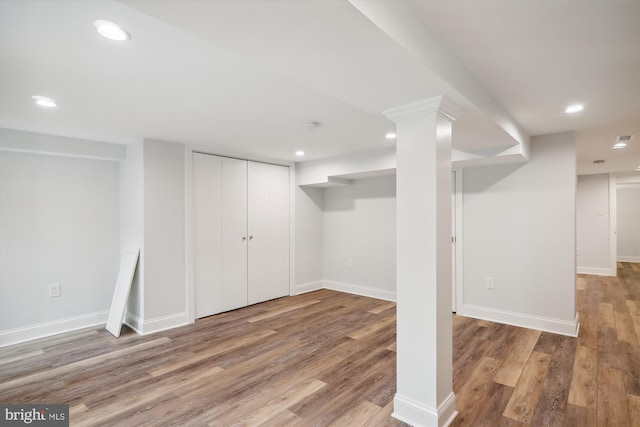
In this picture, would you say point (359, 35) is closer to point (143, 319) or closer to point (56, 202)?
point (143, 319)

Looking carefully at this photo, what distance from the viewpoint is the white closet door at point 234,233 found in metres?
4.35

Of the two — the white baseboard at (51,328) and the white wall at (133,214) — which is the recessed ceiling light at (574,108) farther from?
the white baseboard at (51,328)

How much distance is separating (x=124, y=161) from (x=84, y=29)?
9.26ft

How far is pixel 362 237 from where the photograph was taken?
524cm

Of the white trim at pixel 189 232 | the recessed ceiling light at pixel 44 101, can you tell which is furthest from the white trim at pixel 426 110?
the white trim at pixel 189 232

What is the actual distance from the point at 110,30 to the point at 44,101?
1470 millimetres

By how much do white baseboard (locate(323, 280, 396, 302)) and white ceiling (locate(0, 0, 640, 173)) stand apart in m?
2.67

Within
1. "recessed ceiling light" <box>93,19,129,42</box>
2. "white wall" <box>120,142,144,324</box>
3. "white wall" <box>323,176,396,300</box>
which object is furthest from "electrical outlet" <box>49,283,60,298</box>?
"white wall" <box>323,176,396,300</box>

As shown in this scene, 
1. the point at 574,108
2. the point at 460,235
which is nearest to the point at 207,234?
the point at 460,235

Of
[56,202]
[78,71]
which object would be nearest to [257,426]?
[78,71]

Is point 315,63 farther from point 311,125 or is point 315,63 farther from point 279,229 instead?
point 279,229

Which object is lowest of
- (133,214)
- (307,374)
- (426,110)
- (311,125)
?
(307,374)

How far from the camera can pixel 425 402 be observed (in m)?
1.96

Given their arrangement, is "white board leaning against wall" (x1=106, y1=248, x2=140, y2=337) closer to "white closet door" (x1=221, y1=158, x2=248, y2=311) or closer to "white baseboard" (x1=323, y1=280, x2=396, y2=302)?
"white closet door" (x1=221, y1=158, x2=248, y2=311)
